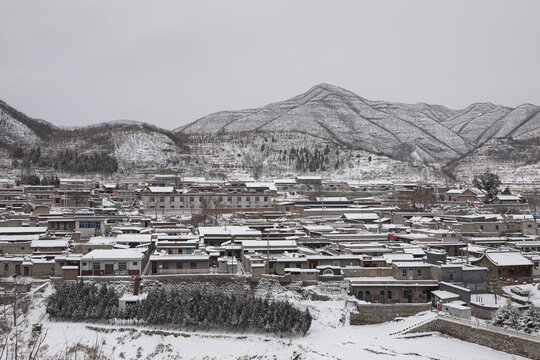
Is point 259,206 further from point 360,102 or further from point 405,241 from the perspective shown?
point 360,102

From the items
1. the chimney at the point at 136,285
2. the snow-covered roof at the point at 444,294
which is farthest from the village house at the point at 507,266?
the chimney at the point at 136,285

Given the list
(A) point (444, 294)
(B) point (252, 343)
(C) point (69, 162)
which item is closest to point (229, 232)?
(B) point (252, 343)

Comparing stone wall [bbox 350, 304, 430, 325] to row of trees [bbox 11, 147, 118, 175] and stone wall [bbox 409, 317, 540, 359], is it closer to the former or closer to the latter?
stone wall [bbox 409, 317, 540, 359]

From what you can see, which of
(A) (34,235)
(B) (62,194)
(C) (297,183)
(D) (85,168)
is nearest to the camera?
(A) (34,235)

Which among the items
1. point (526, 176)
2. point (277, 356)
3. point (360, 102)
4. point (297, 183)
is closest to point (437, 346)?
point (277, 356)

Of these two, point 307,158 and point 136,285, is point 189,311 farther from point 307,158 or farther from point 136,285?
point 307,158

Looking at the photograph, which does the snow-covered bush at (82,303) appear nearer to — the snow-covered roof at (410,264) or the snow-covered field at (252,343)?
the snow-covered field at (252,343)

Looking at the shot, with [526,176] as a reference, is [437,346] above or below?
below
